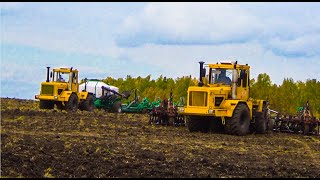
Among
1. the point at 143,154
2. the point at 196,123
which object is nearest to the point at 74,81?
the point at 196,123

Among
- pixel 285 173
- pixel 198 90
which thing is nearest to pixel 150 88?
pixel 198 90

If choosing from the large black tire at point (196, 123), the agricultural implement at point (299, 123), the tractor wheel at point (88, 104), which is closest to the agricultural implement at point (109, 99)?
the tractor wheel at point (88, 104)

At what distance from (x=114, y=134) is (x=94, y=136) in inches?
56.7

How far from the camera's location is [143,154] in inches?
615

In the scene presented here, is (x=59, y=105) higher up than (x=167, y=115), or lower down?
higher up

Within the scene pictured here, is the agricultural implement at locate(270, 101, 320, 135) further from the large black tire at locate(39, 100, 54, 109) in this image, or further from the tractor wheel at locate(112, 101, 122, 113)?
the tractor wheel at locate(112, 101, 122, 113)

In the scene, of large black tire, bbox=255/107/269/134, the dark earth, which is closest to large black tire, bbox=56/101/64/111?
the dark earth

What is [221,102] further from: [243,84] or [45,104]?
[45,104]

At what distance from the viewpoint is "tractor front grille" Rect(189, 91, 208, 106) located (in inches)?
957

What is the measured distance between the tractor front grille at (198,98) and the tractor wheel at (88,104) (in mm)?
15952

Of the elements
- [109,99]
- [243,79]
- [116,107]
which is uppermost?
[243,79]

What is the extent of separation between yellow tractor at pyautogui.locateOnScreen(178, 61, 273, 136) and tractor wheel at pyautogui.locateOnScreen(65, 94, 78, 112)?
13136 mm

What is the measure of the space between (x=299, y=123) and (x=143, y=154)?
13733 mm

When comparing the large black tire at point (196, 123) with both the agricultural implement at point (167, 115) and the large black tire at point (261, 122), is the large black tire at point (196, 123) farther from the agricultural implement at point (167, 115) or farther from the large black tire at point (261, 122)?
the agricultural implement at point (167, 115)
